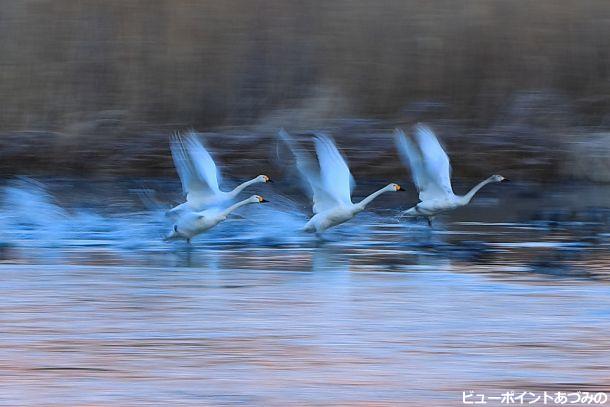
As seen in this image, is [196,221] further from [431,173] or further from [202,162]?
Answer: [431,173]

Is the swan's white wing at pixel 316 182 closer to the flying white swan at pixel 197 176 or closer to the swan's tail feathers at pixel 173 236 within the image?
the flying white swan at pixel 197 176

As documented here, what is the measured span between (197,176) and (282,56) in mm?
13869

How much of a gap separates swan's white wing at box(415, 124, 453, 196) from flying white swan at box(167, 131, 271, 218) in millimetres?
2148

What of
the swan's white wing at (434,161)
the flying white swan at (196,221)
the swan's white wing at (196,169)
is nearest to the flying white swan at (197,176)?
the swan's white wing at (196,169)

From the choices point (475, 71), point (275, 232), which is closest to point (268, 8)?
point (475, 71)

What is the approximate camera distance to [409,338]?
7801 millimetres

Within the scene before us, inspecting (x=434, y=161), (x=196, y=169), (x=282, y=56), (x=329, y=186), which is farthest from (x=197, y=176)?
(x=282, y=56)

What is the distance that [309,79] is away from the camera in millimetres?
26531

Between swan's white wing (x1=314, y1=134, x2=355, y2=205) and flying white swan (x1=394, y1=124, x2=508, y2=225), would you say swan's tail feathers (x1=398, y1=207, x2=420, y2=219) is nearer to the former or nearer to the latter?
flying white swan (x1=394, y1=124, x2=508, y2=225)

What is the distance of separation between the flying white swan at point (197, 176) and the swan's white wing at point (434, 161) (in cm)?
215

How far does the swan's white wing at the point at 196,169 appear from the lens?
13258 mm

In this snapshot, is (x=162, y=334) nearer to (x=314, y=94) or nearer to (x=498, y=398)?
(x=498, y=398)

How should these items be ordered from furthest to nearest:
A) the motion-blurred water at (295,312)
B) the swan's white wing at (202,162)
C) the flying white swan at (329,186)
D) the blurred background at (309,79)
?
the blurred background at (309,79), the flying white swan at (329,186), the swan's white wing at (202,162), the motion-blurred water at (295,312)

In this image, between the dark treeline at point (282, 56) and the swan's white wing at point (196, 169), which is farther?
the dark treeline at point (282, 56)
